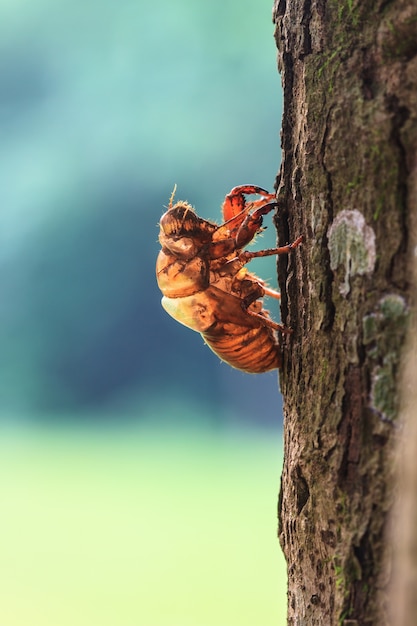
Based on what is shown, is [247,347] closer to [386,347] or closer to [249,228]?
[249,228]

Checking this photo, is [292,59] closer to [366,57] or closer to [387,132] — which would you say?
[366,57]

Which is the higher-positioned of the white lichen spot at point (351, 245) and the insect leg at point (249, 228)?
the insect leg at point (249, 228)

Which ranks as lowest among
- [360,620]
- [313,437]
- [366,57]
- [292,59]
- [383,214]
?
[360,620]

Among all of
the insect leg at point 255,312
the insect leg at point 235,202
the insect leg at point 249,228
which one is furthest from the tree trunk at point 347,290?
the insect leg at point 235,202

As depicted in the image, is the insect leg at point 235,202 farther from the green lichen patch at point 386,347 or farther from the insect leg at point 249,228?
the green lichen patch at point 386,347

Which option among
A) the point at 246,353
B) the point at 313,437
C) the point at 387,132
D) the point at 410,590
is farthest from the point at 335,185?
the point at 410,590

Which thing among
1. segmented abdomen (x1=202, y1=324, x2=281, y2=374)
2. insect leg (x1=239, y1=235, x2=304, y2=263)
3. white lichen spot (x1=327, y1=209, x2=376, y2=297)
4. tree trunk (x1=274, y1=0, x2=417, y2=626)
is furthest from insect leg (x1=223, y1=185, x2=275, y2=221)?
white lichen spot (x1=327, y1=209, x2=376, y2=297)
